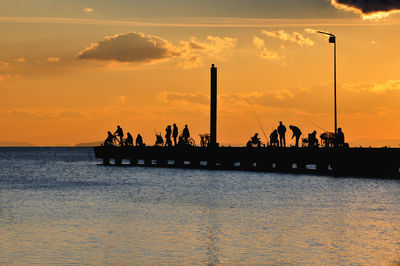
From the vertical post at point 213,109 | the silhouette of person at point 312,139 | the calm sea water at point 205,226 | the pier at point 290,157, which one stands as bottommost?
the calm sea water at point 205,226

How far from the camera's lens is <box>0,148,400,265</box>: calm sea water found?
696 inches

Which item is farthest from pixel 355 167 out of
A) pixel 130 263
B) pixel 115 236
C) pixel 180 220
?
pixel 130 263

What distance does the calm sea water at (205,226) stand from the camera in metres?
17.7

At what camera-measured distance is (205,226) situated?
23.8 metres

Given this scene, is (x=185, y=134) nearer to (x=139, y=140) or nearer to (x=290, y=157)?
(x=139, y=140)

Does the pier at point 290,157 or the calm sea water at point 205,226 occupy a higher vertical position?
the pier at point 290,157

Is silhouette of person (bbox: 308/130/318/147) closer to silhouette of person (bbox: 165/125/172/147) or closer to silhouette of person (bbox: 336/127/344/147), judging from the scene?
silhouette of person (bbox: 336/127/344/147)

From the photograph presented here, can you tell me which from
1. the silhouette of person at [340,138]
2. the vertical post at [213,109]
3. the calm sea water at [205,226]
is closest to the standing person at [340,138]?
the silhouette of person at [340,138]

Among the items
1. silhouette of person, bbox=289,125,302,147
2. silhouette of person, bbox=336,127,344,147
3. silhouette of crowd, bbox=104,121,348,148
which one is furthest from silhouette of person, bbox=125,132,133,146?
silhouette of person, bbox=336,127,344,147

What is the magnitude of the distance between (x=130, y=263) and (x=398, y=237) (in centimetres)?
851

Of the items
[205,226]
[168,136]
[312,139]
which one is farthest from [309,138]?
[205,226]

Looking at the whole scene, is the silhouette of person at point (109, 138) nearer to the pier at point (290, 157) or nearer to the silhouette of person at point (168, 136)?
the pier at point (290, 157)

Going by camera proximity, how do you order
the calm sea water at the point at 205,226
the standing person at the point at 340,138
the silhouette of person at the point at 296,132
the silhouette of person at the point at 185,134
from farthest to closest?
the silhouette of person at the point at 185,134, the silhouette of person at the point at 296,132, the standing person at the point at 340,138, the calm sea water at the point at 205,226

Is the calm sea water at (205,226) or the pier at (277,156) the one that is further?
the pier at (277,156)
